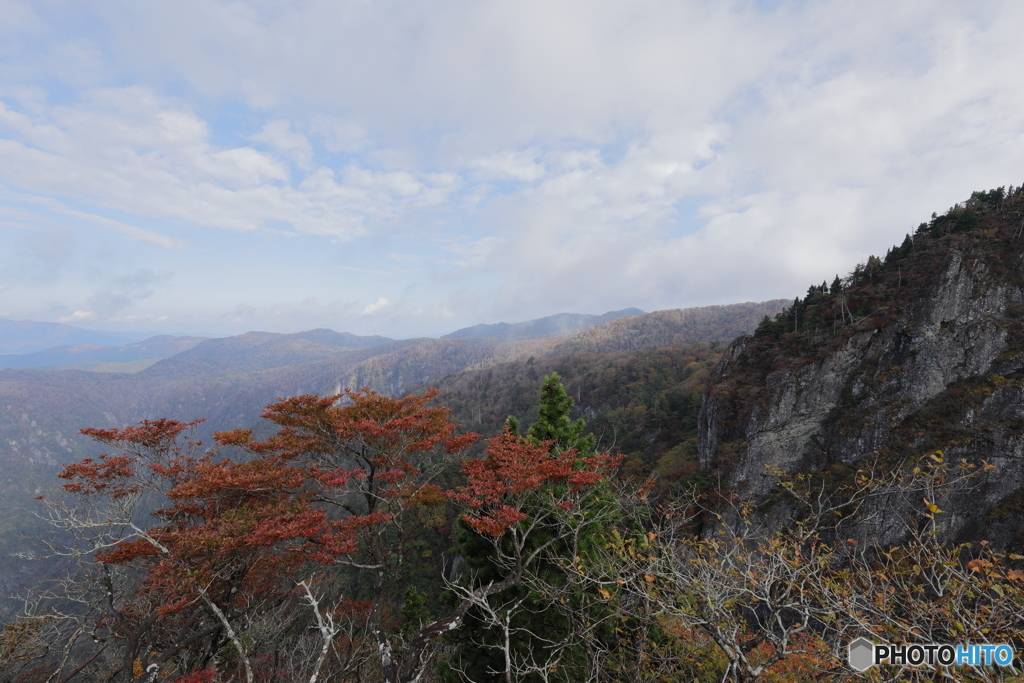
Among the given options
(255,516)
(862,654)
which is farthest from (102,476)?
(862,654)

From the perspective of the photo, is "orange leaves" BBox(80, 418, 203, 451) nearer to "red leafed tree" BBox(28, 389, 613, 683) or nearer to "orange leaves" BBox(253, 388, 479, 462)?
"red leafed tree" BBox(28, 389, 613, 683)

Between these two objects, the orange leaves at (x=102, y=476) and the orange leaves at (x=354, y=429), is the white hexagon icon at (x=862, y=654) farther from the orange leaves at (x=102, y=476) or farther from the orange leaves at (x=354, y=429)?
the orange leaves at (x=102, y=476)

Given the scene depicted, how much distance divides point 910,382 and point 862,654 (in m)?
28.2

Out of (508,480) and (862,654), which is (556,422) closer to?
(508,480)

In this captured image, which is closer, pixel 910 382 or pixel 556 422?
pixel 556 422

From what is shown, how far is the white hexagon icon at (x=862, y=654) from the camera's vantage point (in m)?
6.07

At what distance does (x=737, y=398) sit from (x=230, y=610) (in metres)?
37.4

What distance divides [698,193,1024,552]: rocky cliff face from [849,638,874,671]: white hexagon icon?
17.2 m

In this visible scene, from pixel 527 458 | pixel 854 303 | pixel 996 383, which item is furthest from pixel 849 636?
pixel 854 303

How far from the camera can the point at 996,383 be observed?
2161 cm

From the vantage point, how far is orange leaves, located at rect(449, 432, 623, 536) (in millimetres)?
9836

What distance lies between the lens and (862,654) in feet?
20.2

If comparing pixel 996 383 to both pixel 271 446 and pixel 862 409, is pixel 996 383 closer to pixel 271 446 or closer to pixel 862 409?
pixel 862 409

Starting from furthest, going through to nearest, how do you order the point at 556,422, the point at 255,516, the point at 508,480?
the point at 556,422
the point at 508,480
the point at 255,516
